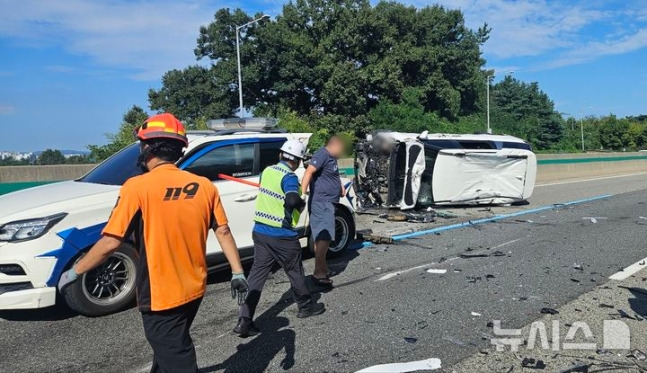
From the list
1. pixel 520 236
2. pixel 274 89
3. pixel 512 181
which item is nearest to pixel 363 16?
pixel 274 89

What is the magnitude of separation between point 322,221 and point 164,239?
11.6 feet

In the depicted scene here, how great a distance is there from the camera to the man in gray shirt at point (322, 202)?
610 centimetres

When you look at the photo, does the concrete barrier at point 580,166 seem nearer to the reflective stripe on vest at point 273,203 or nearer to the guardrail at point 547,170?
the guardrail at point 547,170

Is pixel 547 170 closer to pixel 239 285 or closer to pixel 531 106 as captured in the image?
pixel 239 285

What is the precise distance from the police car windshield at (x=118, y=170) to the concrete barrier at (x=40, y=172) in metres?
5.08

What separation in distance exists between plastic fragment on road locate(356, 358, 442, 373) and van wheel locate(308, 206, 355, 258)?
151 inches

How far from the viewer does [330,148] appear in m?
6.50

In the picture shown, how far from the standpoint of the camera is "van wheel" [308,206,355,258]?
790 centimetres

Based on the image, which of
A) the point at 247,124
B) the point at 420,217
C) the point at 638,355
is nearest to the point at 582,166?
the point at 420,217

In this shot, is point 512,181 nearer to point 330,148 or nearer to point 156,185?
point 330,148

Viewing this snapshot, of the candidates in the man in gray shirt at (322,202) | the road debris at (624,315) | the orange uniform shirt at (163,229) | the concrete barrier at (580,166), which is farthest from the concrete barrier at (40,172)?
the road debris at (624,315)

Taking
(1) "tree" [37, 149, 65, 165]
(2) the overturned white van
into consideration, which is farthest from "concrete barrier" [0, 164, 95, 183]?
(2) the overturned white van

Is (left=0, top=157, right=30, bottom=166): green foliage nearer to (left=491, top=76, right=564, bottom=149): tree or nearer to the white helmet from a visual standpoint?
the white helmet

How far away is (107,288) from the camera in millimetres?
5270
